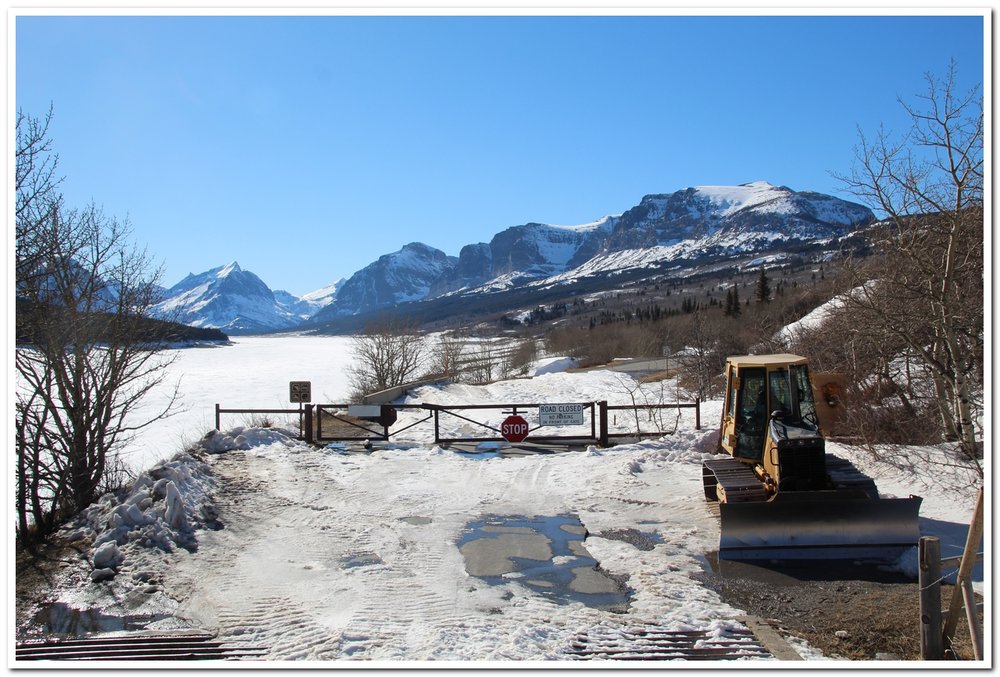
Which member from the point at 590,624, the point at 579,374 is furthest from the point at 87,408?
the point at 579,374

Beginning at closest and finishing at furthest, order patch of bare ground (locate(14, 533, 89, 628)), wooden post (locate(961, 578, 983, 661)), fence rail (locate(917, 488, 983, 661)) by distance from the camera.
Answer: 1. wooden post (locate(961, 578, 983, 661))
2. fence rail (locate(917, 488, 983, 661))
3. patch of bare ground (locate(14, 533, 89, 628))

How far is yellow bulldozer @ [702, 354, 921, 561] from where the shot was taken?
8.41 meters

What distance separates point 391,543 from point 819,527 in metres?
5.84

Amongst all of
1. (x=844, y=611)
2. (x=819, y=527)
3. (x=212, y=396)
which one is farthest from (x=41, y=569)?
(x=212, y=396)

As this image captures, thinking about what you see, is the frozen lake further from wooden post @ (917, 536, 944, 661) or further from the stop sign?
wooden post @ (917, 536, 944, 661)

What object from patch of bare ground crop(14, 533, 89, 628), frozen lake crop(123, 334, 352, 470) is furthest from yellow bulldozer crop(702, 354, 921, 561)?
frozen lake crop(123, 334, 352, 470)

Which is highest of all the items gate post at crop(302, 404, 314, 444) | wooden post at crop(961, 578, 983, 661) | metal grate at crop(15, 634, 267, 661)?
gate post at crop(302, 404, 314, 444)

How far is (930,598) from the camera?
5.06 metres

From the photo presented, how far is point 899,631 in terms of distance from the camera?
6.09 meters

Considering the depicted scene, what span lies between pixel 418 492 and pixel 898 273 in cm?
948

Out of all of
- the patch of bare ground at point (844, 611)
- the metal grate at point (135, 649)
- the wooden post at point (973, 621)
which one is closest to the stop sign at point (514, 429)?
the patch of bare ground at point (844, 611)

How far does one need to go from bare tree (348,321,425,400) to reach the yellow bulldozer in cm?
2953

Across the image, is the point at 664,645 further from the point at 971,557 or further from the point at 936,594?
the point at 971,557
